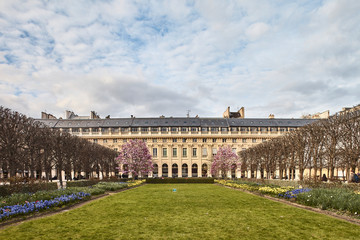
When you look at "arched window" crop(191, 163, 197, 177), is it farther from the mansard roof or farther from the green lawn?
the green lawn

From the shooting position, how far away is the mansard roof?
227 feet

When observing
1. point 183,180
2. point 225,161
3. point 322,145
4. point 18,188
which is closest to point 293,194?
point 322,145

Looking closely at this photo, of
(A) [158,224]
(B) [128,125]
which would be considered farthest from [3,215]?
(B) [128,125]

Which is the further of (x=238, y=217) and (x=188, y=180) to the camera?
(x=188, y=180)

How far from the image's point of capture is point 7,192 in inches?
623

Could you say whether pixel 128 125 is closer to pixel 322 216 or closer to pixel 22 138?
pixel 22 138

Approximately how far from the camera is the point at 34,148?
2798cm

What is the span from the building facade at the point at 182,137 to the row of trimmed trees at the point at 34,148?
2869 cm

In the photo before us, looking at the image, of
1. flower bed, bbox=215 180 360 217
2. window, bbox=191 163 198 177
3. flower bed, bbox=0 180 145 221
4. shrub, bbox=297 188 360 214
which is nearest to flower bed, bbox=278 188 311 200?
flower bed, bbox=215 180 360 217

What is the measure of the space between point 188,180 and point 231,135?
24.4m

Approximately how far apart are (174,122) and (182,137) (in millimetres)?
4562

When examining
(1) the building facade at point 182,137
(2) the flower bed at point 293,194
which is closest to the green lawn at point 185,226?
(2) the flower bed at point 293,194

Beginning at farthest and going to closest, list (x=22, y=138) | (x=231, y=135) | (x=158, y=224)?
(x=231, y=135), (x=22, y=138), (x=158, y=224)

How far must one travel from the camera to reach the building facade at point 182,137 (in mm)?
68312
